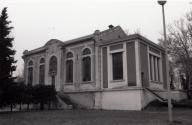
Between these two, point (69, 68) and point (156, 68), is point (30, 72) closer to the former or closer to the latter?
point (69, 68)

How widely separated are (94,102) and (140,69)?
23.3ft

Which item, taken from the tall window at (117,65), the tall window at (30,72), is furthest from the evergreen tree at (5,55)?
the tall window at (30,72)

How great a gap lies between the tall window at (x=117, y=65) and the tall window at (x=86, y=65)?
3.68 meters

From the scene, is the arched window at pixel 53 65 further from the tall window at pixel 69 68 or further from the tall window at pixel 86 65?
the tall window at pixel 86 65

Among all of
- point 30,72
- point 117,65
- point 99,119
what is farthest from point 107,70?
point 30,72

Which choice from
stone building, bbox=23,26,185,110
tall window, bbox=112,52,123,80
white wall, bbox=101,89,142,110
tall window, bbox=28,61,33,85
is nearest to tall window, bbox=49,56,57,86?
stone building, bbox=23,26,185,110

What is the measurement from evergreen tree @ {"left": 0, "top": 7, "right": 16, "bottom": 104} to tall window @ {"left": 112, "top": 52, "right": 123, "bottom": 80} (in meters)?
11.5

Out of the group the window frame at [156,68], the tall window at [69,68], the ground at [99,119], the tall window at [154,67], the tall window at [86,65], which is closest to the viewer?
the ground at [99,119]

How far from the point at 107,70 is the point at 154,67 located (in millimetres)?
6668

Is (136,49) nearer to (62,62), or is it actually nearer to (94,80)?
(94,80)

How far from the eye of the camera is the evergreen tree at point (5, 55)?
2293 cm

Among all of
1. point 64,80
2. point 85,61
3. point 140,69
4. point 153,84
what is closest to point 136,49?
point 140,69

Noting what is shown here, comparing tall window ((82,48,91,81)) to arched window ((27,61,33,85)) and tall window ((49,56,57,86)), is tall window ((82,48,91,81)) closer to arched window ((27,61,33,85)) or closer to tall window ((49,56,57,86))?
tall window ((49,56,57,86))

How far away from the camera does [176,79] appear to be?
5062 centimetres
